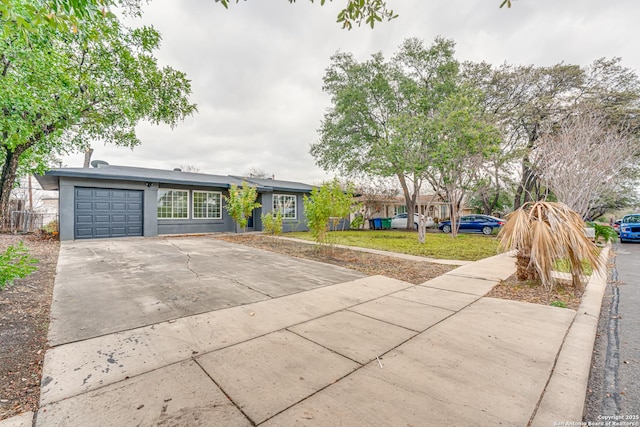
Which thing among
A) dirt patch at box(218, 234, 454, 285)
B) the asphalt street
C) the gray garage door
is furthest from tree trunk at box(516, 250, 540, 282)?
the gray garage door

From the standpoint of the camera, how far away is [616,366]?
8.88ft

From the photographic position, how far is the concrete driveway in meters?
3.52

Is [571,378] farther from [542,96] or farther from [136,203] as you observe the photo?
[542,96]

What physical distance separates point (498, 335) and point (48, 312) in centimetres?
560

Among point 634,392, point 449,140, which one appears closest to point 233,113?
point 449,140

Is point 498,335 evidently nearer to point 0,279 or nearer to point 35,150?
point 0,279

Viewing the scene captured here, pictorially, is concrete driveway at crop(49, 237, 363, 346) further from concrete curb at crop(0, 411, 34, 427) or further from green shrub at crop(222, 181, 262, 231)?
green shrub at crop(222, 181, 262, 231)

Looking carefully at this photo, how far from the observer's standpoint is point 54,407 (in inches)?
76.4

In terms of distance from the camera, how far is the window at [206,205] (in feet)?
48.5

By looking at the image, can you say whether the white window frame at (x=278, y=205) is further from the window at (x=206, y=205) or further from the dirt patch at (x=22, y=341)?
the dirt patch at (x=22, y=341)

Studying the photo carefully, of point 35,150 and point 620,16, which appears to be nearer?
point 620,16

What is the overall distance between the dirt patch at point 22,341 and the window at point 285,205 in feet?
40.8

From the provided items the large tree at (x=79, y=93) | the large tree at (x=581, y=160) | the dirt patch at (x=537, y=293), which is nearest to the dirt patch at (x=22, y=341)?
the large tree at (x=79, y=93)

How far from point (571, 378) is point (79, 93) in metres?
14.0
